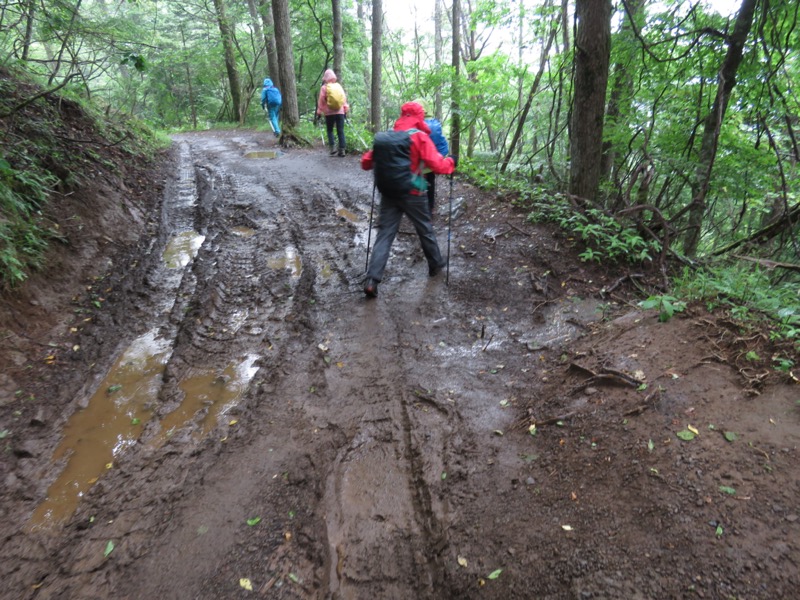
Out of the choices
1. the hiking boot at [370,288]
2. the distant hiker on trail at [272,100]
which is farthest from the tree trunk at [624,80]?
the distant hiker on trail at [272,100]

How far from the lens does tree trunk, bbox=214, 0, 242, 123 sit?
1733 centimetres

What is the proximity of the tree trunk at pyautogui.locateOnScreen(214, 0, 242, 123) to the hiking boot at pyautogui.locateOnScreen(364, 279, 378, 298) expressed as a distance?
17702 millimetres

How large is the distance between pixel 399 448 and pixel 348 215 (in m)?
5.06

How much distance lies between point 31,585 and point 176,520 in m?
0.70

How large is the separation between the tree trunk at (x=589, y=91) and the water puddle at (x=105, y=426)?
5.95 m

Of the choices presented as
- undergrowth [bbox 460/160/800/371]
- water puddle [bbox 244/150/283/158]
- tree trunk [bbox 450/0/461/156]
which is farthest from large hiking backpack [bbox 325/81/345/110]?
undergrowth [bbox 460/160/800/371]

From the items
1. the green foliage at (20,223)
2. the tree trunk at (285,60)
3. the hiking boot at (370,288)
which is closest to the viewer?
the green foliage at (20,223)

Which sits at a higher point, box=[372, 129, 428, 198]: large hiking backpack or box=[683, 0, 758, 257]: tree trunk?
box=[683, 0, 758, 257]: tree trunk

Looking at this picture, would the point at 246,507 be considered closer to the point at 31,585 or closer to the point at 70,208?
the point at 31,585

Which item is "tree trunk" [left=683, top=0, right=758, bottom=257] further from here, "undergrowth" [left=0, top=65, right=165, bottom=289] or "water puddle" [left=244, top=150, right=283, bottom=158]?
"water puddle" [left=244, top=150, right=283, bottom=158]

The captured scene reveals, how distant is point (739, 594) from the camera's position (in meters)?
1.83

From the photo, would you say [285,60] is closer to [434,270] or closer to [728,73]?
[434,270]

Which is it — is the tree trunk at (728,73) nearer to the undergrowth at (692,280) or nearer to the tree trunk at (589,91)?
the undergrowth at (692,280)

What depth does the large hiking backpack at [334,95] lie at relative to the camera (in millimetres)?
10469
